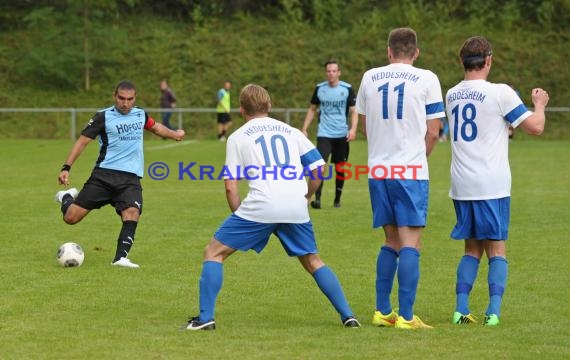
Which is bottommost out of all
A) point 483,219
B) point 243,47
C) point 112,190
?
point 112,190

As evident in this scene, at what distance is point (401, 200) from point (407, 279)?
1.68ft

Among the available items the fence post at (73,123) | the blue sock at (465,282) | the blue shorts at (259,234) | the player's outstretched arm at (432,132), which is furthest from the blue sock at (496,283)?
the fence post at (73,123)

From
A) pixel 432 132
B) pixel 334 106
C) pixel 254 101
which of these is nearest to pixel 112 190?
pixel 254 101

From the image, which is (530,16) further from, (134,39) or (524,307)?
(524,307)

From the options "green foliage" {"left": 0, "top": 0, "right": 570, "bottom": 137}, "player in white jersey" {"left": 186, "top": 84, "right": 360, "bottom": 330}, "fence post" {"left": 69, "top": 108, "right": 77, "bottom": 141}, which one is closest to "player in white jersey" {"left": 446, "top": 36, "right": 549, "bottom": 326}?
"player in white jersey" {"left": 186, "top": 84, "right": 360, "bottom": 330}

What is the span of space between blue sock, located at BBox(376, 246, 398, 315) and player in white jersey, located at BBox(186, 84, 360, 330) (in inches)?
10.9

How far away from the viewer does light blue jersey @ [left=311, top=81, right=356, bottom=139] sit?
15484mm

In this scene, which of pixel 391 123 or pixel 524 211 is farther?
pixel 524 211

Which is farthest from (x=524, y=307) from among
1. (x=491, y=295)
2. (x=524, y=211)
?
(x=524, y=211)

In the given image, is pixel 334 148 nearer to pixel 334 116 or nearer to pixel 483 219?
pixel 334 116

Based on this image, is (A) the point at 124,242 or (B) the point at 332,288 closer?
(B) the point at 332,288

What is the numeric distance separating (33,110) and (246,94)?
27.8 m

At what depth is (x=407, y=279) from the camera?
7.17 m

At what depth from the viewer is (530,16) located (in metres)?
43.3
